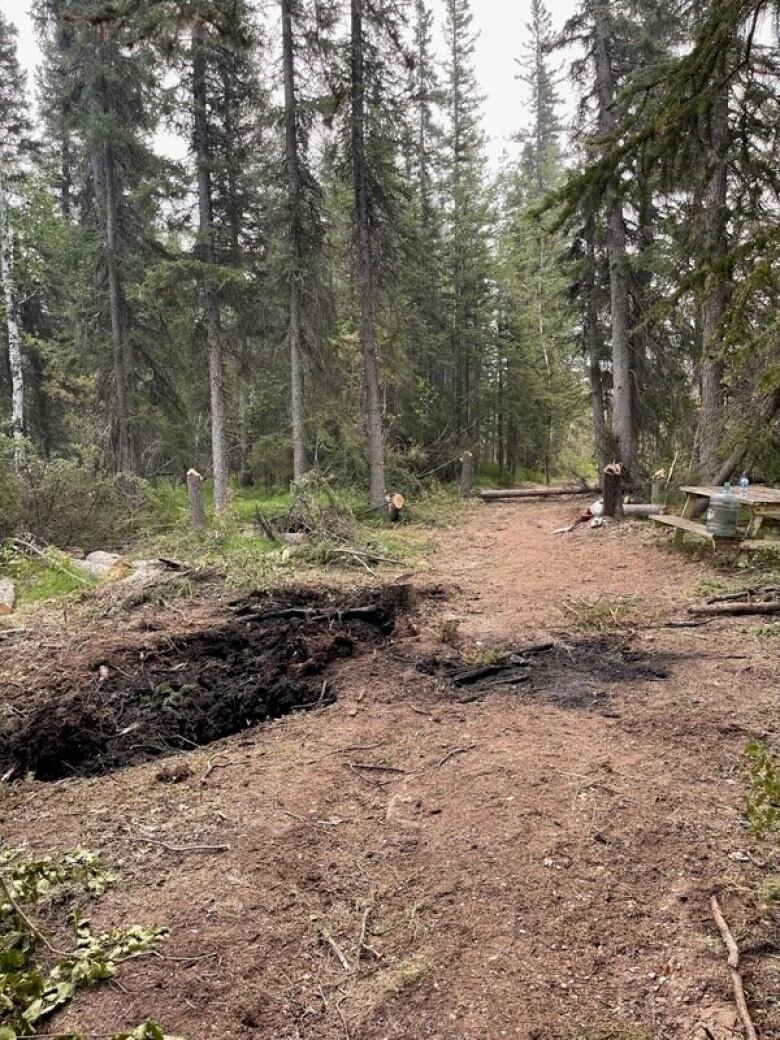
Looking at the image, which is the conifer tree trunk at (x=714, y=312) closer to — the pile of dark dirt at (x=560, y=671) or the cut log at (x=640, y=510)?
the cut log at (x=640, y=510)

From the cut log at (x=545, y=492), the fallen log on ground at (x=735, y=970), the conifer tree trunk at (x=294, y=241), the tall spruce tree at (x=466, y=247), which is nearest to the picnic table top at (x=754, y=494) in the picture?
the fallen log on ground at (x=735, y=970)

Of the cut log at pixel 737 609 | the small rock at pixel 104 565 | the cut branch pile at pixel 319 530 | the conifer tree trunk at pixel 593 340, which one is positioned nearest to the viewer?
the cut log at pixel 737 609

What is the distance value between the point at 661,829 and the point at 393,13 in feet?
51.7

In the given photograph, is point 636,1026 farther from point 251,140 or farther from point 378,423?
point 251,140

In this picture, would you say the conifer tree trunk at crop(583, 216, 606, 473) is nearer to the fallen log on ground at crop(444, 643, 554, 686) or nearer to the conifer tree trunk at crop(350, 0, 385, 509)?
the conifer tree trunk at crop(350, 0, 385, 509)

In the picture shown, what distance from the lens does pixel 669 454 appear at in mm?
15719

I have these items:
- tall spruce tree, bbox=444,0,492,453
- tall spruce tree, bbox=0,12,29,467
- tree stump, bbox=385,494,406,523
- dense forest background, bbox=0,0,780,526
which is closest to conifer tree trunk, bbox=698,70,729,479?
dense forest background, bbox=0,0,780,526

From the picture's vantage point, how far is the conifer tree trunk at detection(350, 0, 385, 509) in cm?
1324

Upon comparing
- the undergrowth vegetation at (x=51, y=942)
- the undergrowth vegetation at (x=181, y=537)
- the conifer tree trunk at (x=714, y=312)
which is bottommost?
the undergrowth vegetation at (x=51, y=942)

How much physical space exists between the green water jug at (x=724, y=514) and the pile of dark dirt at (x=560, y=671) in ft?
11.4

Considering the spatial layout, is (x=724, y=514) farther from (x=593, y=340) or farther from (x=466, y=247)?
(x=466, y=247)

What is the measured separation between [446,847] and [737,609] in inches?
176


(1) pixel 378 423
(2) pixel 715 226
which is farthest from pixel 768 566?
(1) pixel 378 423

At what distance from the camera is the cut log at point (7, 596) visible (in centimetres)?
745
